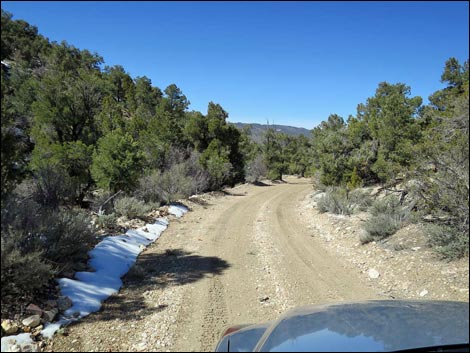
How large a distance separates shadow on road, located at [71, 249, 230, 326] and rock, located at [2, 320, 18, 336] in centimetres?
79

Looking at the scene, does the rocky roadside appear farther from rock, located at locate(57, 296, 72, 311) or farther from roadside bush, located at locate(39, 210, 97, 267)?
roadside bush, located at locate(39, 210, 97, 267)

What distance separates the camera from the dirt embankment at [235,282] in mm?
4531

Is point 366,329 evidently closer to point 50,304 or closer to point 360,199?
point 50,304

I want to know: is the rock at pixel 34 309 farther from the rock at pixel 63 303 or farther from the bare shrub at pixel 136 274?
the bare shrub at pixel 136 274

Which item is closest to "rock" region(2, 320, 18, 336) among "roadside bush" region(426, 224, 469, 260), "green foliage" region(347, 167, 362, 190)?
"roadside bush" region(426, 224, 469, 260)

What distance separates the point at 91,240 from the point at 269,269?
4.08m

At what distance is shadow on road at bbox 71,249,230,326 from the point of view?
17.1 ft

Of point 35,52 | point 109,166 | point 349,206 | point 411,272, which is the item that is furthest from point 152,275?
point 35,52

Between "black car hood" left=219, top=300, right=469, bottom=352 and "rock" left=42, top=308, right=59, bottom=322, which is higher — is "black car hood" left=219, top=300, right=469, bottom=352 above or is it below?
above

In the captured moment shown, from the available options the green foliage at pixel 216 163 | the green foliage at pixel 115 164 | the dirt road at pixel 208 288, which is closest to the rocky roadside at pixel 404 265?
the dirt road at pixel 208 288

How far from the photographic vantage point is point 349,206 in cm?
1358

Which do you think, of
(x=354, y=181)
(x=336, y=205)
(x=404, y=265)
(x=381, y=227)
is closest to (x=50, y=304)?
(x=404, y=265)

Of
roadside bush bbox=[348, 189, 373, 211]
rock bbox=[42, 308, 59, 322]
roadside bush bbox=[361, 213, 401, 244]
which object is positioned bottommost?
rock bbox=[42, 308, 59, 322]

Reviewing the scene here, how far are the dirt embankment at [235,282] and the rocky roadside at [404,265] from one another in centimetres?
2
